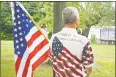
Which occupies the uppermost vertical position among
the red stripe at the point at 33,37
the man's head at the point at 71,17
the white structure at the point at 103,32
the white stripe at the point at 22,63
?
the man's head at the point at 71,17

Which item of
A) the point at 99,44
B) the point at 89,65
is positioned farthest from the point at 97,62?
the point at 89,65

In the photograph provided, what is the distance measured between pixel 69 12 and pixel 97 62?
6.52 meters

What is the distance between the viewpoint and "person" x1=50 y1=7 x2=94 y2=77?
2469 mm

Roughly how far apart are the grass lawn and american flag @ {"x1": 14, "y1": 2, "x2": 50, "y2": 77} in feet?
14.4

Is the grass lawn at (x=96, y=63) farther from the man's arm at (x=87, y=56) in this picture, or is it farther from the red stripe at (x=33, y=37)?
the man's arm at (x=87, y=56)

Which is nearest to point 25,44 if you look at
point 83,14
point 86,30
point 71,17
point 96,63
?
point 71,17

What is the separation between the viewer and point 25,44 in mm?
3113

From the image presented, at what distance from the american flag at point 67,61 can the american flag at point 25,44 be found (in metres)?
0.52

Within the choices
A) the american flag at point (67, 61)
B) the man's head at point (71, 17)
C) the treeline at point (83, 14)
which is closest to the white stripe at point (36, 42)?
the american flag at point (67, 61)

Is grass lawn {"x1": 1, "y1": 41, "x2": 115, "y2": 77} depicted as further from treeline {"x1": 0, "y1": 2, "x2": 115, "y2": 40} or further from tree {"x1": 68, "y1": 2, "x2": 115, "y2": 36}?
tree {"x1": 68, "y1": 2, "x2": 115, "y2": 36}

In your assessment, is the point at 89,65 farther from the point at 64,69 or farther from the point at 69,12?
the point at 69,12

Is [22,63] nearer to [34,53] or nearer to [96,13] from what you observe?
[34,53]

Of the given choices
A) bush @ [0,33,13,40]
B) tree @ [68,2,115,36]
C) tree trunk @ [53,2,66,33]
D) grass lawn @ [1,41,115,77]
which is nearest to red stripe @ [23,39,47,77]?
tree trunk @ [53,2,66,33]

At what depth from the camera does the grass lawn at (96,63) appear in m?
7.87
